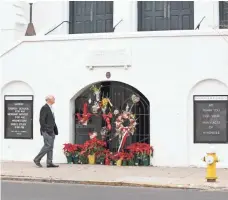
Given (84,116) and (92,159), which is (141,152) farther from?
(84,116)

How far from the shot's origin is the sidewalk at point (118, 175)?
1248 cm

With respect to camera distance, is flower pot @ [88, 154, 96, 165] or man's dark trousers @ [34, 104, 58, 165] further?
flower pot @ [88, 154, 96, 165]

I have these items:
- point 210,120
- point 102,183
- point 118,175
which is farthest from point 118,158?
point 102,183

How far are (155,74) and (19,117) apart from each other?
15.0 ft

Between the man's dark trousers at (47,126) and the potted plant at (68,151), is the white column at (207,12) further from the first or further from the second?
the man's dark trousers at (47,126)

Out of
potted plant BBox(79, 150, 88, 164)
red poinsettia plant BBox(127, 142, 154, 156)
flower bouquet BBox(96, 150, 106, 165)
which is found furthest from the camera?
potted plant BBox(79, 150, 88, 164)

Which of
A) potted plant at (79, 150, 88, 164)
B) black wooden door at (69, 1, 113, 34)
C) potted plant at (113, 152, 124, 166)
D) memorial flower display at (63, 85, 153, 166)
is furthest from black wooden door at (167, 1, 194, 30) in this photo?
potted plant at (79, 150, 88, 164)

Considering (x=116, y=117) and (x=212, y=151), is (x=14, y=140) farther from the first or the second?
(x=212, y=151)

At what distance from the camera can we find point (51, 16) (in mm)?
19625

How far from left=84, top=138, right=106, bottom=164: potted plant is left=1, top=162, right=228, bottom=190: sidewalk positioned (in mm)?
550

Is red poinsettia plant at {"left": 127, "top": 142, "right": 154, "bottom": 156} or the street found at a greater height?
red poinsettia plant at {"left": 127, "top": 142, "right": 154, "bottom": 156}

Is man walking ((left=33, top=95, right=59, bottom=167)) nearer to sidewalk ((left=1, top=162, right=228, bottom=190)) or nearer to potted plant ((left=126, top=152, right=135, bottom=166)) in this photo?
sidewalk ((left=1, top=162, right=228, bottom=190))

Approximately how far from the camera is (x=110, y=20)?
762 inches

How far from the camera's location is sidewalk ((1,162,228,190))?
40.9 feet
